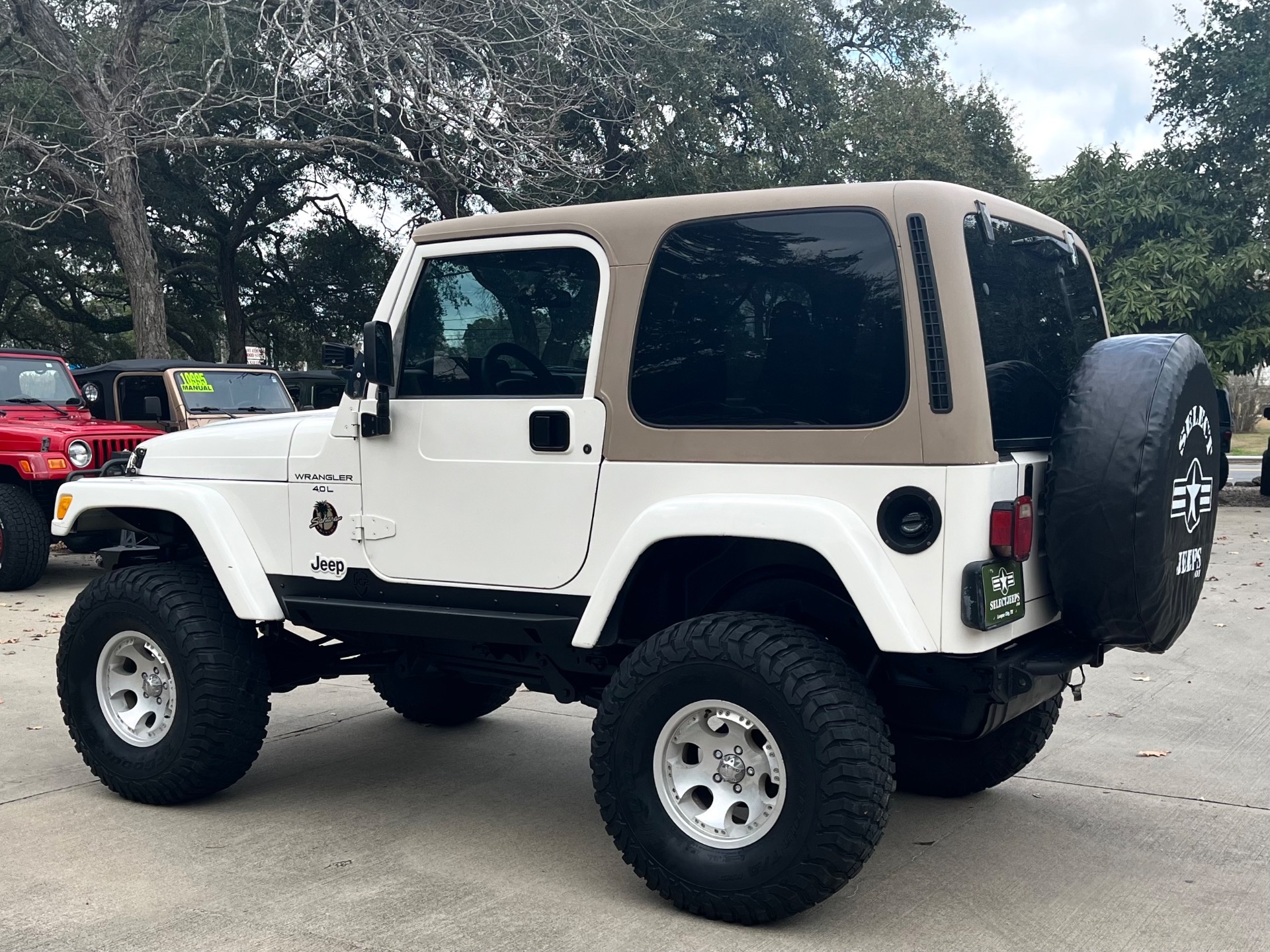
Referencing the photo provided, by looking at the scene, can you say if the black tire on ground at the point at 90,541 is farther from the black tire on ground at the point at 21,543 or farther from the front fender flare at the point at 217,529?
the black tire on ground at the point at 21,543

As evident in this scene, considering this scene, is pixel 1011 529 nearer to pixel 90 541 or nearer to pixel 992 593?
pixel 992 593

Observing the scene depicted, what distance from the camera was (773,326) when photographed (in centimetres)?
373

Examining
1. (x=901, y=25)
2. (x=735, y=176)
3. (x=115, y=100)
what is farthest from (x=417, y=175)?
(x=901, y=25)

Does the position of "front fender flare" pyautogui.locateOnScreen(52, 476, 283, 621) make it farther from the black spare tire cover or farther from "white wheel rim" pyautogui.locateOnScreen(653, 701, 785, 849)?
the black spare tire cover

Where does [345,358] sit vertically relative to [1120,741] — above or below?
above

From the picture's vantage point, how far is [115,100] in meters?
15.6

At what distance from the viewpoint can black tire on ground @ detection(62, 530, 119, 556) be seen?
17.9 ft

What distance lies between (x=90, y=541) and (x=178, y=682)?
1.23 metres

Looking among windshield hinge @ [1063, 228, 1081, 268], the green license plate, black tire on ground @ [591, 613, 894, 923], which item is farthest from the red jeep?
the green license plate

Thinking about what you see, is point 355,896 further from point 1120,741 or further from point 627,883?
point 1120,741

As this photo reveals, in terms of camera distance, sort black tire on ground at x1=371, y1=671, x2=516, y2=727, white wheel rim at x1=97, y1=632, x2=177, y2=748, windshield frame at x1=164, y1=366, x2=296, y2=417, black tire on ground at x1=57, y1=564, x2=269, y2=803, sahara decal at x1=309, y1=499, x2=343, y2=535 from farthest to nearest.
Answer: windshield frame at x1=164, y1=366, x2=296, y2=417, black tire on ground at x1=371, y1=671, x2=516, y2=727, white wheel rim at x1=97, y1=632, x2=177, y2=748, black tire on ground at x1=57, y1=564, x2=269, y2=803, sahara decal at x1=309, y1=499, x2=343, y2=535

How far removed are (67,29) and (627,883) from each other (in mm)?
19301

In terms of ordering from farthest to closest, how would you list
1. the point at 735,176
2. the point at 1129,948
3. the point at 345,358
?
1. the point at 735,176
2. the point at 345,358
3. the point at 1129,948

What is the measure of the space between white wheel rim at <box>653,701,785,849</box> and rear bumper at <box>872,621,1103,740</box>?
494mm
